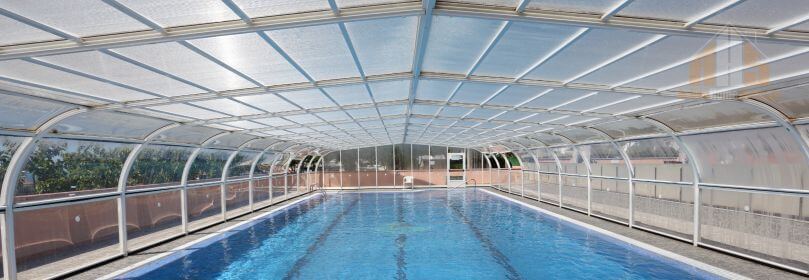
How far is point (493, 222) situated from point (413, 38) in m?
10.4

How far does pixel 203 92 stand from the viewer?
6883mm

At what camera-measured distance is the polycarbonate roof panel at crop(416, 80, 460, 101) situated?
7868 mm

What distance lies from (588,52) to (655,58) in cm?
82

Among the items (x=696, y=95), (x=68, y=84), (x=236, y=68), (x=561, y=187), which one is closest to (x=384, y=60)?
(x=236, y=68)

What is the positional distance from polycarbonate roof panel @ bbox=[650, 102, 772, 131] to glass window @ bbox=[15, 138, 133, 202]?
1345 cm

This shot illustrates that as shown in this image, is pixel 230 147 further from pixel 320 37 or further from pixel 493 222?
pixel 320 37

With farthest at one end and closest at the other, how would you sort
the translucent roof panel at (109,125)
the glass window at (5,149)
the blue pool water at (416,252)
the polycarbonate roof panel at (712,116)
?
1. the glass window at (5,149)
2. the blue pool water at (416,252)
3. the translucent roof panel at (109,125)
4. the polycarbonate roof panel at (712,116)

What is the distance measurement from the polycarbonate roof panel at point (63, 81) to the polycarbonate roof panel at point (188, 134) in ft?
12.0

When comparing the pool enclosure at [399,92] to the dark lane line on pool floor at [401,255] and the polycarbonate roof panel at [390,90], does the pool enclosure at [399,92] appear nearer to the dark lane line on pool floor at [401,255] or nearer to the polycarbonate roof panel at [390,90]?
the polycarbonate roof panel at [390,90]

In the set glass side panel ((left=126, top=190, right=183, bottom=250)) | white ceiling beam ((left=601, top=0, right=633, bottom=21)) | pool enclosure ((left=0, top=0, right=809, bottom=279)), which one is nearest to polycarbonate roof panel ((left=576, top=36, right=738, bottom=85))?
pool enclosure ((left=0, top=0, right=809, bottom=279))

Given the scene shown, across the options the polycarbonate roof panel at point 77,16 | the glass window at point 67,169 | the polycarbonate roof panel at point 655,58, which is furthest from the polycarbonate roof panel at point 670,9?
the glass window at point 67,169

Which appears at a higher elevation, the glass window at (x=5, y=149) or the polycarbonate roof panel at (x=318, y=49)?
the polycarbonate roof panel at (x=318, y=49)

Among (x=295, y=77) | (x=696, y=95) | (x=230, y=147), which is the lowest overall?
(x=230, y=147)

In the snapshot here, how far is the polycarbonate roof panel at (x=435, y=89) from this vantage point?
787 cm
